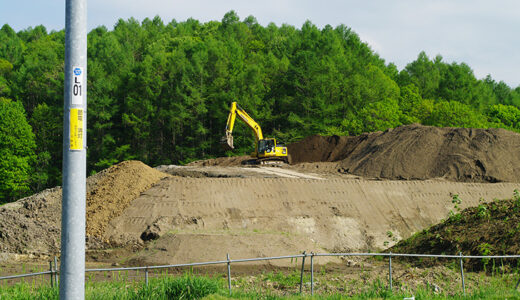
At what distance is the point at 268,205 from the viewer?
27.9 meters

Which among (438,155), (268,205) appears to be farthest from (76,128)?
(438,155)

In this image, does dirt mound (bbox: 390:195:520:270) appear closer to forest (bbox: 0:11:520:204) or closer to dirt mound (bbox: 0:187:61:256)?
dirt mound (bbox: 0:187:61:256)

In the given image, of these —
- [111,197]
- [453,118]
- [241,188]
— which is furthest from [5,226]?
[453,118]

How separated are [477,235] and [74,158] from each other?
52.0 feet

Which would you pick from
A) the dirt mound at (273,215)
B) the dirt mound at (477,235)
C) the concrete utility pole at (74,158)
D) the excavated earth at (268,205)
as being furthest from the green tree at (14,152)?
Result: the concrete utility pole at (74,158)

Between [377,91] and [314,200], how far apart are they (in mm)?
37453

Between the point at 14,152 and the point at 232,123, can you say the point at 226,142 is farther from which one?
the point at 14,152

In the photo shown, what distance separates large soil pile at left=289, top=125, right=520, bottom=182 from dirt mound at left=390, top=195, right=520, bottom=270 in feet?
53.5

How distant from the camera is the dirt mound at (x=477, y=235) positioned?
1684cm

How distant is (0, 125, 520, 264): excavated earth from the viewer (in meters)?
22.8

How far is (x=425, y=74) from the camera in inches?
3108

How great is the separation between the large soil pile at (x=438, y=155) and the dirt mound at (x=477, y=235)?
53.5 feet

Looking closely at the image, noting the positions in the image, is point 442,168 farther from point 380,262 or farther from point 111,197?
point 111,197

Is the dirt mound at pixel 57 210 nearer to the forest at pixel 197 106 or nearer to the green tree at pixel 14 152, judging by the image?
the forest at pixel 197 106
